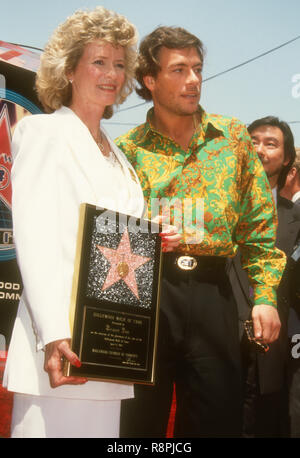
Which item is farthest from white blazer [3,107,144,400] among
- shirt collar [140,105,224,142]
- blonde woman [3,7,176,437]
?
shirt collar [140,105,224,142]

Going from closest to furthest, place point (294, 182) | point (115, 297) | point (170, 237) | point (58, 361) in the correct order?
point (58, 361), point (115, 297), point (170, 237), point (294, 182)

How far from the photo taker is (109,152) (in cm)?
155

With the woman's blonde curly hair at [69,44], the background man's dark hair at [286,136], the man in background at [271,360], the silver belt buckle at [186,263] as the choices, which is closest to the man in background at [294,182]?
the background man's dark hair at [286,136]

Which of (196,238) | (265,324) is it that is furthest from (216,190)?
(265,324)

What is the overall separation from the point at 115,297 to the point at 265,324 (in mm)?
529

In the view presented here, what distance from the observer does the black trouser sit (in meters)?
1.52

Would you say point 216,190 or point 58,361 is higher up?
point 216,190

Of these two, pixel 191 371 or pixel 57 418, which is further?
pixel 191 371

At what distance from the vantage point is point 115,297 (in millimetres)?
1312

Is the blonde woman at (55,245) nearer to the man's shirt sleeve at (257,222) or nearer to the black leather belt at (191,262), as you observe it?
the black leather belt at (191,262)

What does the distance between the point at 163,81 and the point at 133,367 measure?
93 cm

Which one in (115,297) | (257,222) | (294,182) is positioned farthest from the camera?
(294,182)

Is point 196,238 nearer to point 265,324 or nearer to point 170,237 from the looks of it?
point 170,237

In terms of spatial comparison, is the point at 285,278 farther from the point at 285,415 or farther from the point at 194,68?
the point at 194,68
